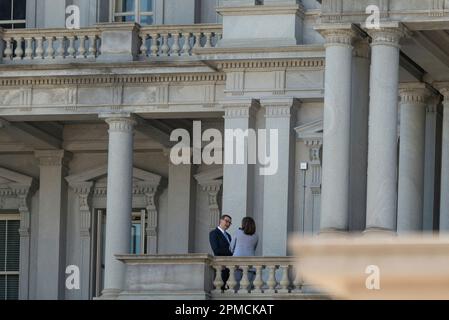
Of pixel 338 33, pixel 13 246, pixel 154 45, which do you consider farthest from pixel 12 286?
pixel 338 33

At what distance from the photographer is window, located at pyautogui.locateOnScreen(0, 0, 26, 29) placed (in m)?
52.4

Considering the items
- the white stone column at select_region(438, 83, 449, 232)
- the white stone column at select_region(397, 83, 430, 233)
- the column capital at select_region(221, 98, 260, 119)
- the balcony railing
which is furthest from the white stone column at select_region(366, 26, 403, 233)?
the balcony railing

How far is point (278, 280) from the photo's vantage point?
41.8 metres

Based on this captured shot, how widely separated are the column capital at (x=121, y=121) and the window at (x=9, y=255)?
5.62 metres

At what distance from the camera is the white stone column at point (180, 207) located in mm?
51844

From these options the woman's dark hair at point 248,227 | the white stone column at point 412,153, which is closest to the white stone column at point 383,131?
the woman's dark hair at point 248,227

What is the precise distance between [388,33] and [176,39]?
29.2 ft

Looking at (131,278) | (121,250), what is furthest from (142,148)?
(131,278)

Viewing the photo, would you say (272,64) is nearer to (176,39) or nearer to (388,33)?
(176,39)

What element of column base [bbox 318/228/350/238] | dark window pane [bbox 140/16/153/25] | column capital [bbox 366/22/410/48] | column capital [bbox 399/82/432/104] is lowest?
column base [bbox 318/228/350/238]

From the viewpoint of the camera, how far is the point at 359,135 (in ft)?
138

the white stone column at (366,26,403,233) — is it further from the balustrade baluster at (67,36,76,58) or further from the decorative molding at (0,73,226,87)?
the balustrade baluster at (67,36,76,58)

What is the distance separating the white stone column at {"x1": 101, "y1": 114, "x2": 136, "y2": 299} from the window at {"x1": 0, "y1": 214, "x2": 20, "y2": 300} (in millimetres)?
5529

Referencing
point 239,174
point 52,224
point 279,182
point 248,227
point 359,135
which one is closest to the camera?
point 359,135
